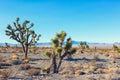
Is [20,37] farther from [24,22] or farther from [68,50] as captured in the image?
[68,50]

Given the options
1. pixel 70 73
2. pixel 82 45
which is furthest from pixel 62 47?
pixel 82 45

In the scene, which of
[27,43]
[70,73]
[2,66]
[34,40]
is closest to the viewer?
[70,73]

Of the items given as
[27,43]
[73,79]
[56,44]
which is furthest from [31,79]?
[27,43]

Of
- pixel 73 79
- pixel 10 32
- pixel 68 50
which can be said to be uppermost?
pixel 10 32

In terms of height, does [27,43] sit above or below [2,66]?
above

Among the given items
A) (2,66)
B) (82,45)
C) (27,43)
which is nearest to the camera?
(2,66)

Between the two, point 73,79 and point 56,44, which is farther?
point 56,44

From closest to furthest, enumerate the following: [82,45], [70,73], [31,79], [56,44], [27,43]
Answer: [31,79]
[70,73]
[56,44]
[27,43]
[82,45]

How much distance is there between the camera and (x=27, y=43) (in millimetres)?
31156

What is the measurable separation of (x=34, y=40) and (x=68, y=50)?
1257 centimetres

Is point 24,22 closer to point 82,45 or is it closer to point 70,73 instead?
point 70,73

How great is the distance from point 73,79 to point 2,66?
8276 mm

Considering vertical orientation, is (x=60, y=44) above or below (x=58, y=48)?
above

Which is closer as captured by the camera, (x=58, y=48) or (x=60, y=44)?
(x=58, y=48)
